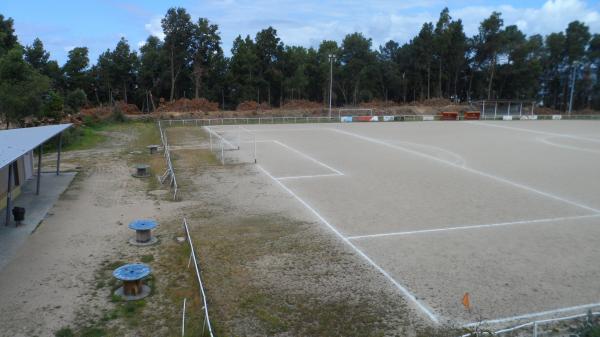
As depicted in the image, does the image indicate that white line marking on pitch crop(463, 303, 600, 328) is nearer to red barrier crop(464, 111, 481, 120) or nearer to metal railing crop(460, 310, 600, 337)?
metal railing crop(460, 310, 600, 337)

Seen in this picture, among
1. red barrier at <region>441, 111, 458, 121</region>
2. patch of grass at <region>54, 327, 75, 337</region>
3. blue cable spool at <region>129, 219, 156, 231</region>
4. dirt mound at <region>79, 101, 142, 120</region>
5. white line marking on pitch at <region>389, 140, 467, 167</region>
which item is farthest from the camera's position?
red barrier at <region>441, 111, 458, 121</region>

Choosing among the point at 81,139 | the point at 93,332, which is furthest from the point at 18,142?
the point at 81,139

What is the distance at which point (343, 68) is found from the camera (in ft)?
280

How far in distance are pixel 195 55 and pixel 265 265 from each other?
69.3 m

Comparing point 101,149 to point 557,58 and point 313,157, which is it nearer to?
point 313,157

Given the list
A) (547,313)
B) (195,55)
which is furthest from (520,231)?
(195,55)

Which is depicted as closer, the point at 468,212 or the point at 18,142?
the point at 18,142

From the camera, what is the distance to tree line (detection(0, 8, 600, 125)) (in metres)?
75.6

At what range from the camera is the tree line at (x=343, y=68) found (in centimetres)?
7556

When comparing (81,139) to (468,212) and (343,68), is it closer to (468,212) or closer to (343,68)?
(468,212)

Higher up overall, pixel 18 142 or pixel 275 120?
pixel 18 142

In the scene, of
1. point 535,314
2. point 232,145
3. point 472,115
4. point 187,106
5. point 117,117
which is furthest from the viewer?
point 187,106

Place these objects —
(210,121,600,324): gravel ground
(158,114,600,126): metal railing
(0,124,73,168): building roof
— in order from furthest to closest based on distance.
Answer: (158,114,600,126): metal railing < (0,124,73,168): building roof < (210,121,600,324): gravel ground

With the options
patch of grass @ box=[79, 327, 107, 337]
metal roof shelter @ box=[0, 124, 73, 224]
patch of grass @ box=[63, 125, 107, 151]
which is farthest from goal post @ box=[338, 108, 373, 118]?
patch of grass @ box=[79, 327, 107, 337]
